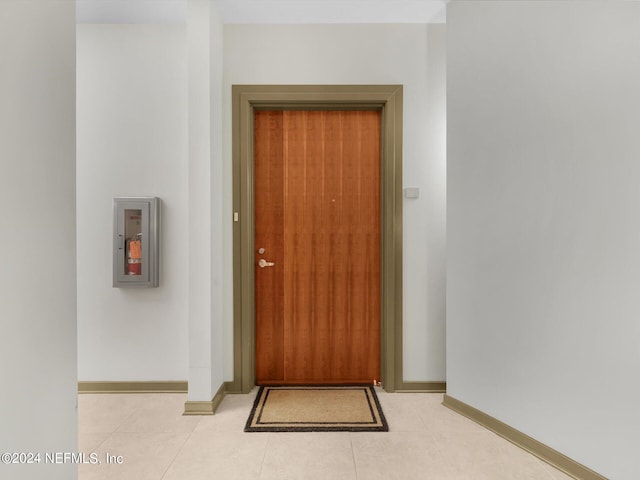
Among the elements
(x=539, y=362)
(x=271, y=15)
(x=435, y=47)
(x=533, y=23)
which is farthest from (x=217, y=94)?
(x=539, y=362)

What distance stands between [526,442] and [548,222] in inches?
48.1

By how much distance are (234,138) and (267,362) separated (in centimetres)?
176

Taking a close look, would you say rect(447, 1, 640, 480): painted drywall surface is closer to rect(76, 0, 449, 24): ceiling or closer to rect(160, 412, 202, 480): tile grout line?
rect(76, 0, 449, 24): ceiling

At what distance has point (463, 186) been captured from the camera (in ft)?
8.57

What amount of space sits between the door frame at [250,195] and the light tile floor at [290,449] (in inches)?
16.8

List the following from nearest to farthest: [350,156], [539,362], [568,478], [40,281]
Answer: [40,281] < [568,478] < [539,362] < [350,156]

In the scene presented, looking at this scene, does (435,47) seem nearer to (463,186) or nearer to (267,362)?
(463,186)

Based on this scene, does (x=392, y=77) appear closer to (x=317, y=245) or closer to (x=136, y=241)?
(x=317, y=245)

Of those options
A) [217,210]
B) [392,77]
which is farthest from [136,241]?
[392,77]

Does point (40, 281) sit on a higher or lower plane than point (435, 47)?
lower

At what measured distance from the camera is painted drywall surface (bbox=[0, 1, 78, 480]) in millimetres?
890

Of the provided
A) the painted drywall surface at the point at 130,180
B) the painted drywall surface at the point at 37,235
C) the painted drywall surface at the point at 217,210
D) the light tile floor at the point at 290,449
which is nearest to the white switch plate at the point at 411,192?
the painted drywall surface at the point at 217,210

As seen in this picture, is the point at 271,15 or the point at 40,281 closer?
the point at 40,281

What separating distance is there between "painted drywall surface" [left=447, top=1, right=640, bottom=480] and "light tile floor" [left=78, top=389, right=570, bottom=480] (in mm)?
259
